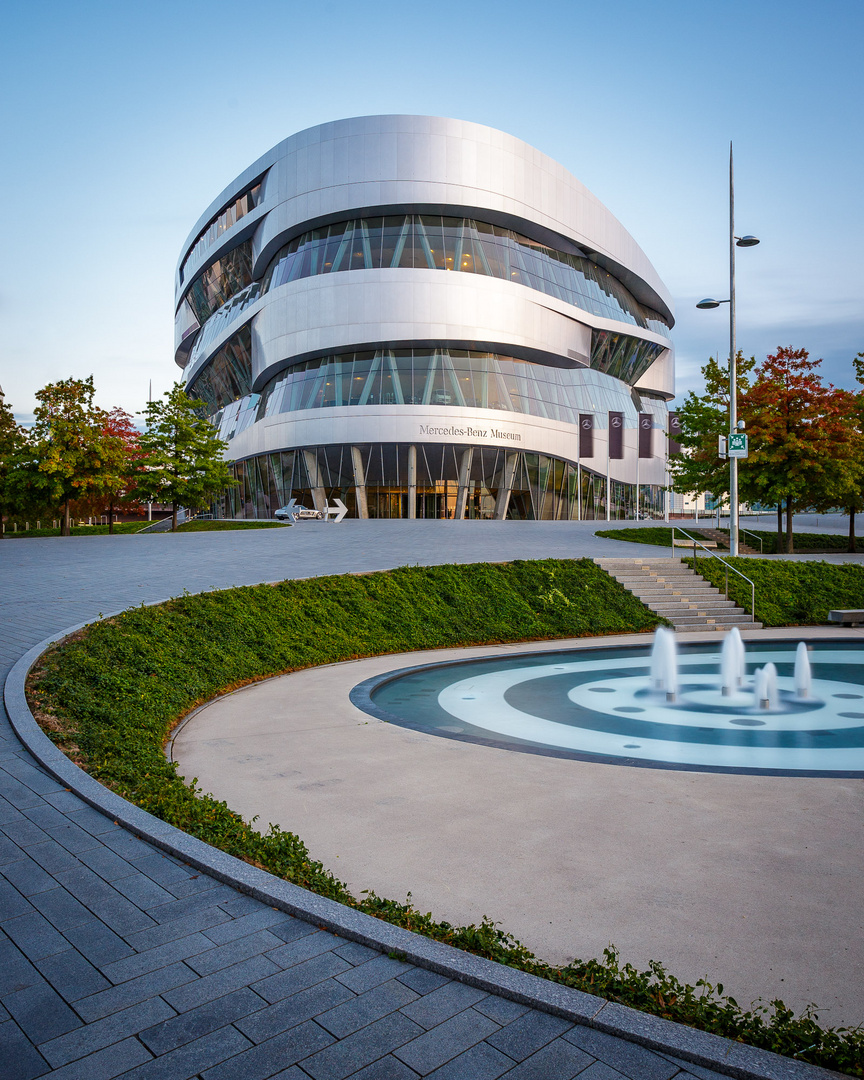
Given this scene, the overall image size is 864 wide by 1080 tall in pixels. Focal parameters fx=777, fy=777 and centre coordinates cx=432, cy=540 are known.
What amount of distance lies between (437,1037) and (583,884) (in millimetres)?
2110

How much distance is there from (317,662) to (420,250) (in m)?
43.7

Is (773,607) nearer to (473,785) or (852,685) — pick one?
(852,685)

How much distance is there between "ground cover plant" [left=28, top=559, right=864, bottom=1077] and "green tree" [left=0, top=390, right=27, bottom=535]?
89.4 ft

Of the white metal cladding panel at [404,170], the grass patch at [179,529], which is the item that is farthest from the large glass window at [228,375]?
the grass patch at [179,529]

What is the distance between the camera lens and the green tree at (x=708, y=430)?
107 feet

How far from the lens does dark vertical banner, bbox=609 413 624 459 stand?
60.0 m

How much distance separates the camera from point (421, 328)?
167 feet

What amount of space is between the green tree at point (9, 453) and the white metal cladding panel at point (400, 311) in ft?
63.1

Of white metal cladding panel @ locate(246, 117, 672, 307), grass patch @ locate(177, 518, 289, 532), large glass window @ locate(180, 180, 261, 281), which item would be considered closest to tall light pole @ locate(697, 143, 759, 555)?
grass patch @ locate(177, 518, 289, 532)

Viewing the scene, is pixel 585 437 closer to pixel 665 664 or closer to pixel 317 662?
pixel 665 664

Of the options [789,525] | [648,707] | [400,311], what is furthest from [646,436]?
[648,707]

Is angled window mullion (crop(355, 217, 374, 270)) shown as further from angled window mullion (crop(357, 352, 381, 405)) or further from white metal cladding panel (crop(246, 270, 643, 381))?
angled window mullion (crop(357, 352, 381, 405))

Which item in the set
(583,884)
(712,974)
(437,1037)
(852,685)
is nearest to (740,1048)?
(712,974)

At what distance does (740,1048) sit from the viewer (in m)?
3.11
